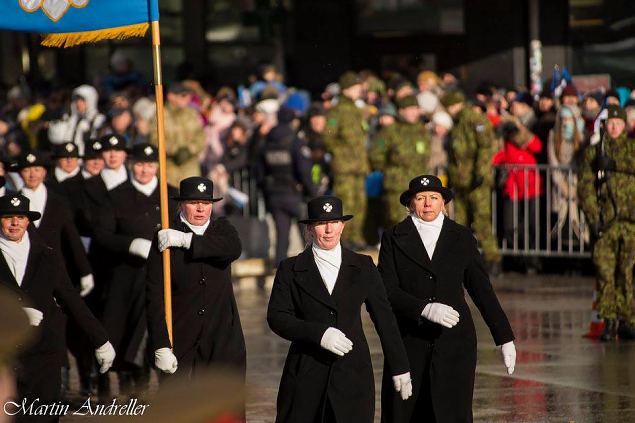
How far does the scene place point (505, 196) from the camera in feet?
59.3

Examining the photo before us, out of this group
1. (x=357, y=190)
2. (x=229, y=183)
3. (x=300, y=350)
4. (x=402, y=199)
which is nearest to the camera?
(x=300, y=350)

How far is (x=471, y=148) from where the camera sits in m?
17.5

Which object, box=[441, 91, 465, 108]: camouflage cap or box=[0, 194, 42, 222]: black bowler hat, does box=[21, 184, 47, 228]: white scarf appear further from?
box=[441, 91, 465, 108]: camouflage cap

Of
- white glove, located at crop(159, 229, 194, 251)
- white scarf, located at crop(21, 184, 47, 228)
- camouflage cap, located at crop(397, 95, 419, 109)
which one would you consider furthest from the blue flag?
camouflage cap, located at crop(397, 95, 419, 109)

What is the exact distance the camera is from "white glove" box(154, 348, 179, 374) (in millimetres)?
7848

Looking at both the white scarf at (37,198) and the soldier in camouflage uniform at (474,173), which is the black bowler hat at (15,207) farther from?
the soldier in camouflage uniform at (474,173)

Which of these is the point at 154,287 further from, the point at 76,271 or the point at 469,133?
the point at 469,133

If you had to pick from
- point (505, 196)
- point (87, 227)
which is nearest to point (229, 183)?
point (505, 196)

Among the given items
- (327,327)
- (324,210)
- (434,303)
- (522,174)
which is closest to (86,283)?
(434,303)

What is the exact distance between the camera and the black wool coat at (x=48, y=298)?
8.11 metres

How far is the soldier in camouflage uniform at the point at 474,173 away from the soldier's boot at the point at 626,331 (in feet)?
14.9

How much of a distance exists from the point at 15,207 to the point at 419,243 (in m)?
2.28

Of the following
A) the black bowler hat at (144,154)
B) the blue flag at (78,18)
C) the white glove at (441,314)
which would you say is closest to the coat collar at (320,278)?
the white glove at (441,314)

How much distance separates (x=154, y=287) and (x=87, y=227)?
3649 mm
